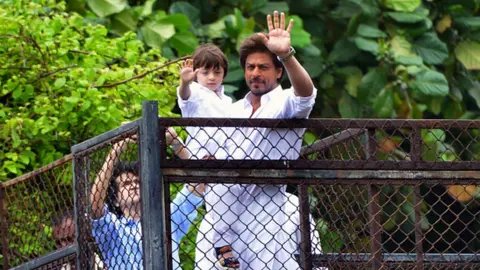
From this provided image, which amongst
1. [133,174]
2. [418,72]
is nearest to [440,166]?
[133,174]

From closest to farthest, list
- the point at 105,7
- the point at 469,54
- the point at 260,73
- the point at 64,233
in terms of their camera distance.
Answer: the point at 260,73, the point at 64,233, the point at 105,7, the point at 469,54

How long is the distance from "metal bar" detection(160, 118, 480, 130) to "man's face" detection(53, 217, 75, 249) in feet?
4.23

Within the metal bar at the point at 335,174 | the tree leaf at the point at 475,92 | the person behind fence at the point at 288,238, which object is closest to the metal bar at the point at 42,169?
the person behind fence at the point at 288,238

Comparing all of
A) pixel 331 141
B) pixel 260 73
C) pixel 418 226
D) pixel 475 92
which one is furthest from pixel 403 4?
pixel 418 226

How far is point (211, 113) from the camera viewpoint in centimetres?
680

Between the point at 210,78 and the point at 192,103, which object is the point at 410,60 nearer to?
the point at 210,78

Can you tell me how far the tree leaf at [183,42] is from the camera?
11391mm

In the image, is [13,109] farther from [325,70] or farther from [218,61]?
[325,70]

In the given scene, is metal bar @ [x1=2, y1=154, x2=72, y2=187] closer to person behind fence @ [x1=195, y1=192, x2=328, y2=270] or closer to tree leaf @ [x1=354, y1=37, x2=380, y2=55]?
person behind fence @ [x1=195, y1=192, x2=328, y2=270]

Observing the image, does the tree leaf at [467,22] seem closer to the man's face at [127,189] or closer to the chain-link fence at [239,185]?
the chain-link fence at [239,185]

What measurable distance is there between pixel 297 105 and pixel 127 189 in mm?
813

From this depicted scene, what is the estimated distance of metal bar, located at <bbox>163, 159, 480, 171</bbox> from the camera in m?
5.96

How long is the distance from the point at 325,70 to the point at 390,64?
1.72 ft

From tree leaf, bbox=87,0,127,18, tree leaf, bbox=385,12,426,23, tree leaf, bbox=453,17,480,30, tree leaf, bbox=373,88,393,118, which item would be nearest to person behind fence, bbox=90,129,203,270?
tree leaf, bbox=87,0,127,18
